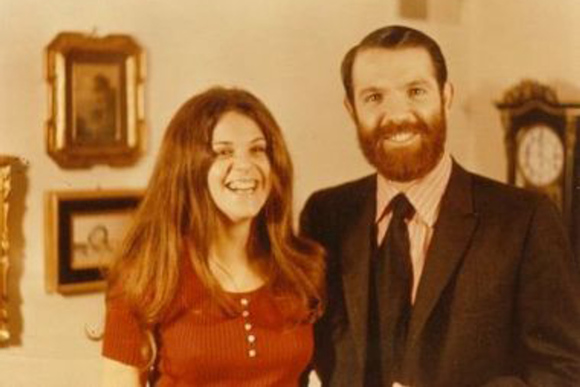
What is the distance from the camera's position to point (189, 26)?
0.94 metres

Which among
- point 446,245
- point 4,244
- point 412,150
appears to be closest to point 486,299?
point 446,245

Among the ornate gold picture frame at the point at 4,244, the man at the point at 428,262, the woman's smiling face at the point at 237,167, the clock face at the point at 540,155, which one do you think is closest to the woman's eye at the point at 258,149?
the woman's smiling face at the point at 237,167

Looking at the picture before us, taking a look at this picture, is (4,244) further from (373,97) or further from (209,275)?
(373,97)

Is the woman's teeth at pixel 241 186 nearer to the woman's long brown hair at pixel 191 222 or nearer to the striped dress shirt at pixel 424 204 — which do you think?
the woman's long brown hair at pixel 191 222

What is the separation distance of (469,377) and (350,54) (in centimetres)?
37

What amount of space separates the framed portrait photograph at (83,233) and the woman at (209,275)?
12 cm

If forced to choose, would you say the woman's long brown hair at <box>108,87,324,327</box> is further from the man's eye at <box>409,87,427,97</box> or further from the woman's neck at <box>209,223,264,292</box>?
the man's eye at <box>409,87,427,97</box>

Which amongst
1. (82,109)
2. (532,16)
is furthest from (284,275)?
(532,16)

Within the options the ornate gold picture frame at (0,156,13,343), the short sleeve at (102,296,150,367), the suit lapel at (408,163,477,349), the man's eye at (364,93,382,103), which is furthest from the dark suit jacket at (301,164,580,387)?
the ornate gold picture frame at (0,156,13,343)

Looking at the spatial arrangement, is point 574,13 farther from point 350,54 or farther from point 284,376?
point 284,376

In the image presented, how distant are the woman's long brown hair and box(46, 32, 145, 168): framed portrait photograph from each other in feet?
0.42

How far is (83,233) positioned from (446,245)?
1.38ft

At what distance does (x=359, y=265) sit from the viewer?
0.85 meters

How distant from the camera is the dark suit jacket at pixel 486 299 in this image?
0.78 metres
